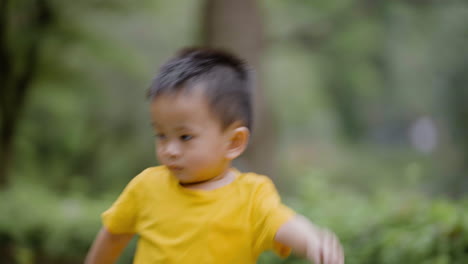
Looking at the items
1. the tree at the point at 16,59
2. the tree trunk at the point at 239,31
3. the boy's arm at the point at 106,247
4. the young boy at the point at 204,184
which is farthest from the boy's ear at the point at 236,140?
the tree at the point at 16,59

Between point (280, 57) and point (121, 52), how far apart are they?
11.9 feet

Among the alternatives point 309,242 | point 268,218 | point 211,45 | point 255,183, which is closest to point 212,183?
point 255,183

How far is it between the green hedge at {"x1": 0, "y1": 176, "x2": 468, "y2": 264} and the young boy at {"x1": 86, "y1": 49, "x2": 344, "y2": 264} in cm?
126

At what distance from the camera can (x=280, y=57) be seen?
1063 centimetres

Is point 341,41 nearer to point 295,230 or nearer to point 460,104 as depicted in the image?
point 460,104

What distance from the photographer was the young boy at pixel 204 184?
1.76 metres

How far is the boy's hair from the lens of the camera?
1.80 metres

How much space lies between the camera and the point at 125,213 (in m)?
1.96

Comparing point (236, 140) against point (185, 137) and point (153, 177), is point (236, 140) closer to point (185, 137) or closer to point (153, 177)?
point (185, 137)

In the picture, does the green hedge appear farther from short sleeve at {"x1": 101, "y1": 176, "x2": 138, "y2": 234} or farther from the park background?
short sleeve at {"x1": 101, "y1": 176, "x2": 138, "y2": 234}

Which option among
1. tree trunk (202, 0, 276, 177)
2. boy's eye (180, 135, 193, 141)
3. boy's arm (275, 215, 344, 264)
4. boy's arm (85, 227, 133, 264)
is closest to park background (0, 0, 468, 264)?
tree trunk (202, 0, 276, 177)

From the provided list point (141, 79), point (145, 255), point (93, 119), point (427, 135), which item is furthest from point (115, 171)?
point (145, 255)

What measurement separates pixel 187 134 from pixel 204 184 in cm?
21

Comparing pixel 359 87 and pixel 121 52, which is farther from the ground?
pixel 121 52
